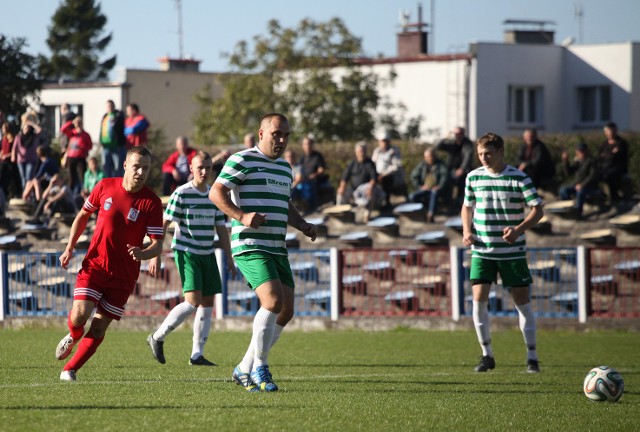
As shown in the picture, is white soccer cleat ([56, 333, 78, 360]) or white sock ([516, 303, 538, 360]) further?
white sock ([516, 303, 538, 360])

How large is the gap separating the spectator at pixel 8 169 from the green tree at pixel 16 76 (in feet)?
12.7

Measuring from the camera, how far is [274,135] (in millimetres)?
9617

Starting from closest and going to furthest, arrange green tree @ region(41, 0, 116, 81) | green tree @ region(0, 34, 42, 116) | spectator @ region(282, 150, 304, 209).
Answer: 1. spectator @ region(282, 150, 304, 209)
2. green tree @ region(0, 34, 42, 116)
3. green tree @ region(41, 0, 116, 81)

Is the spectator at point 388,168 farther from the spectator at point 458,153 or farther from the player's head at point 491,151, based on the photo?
the player's head at point 491,151

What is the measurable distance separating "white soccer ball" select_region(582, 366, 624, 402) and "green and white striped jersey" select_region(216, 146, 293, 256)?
8.94 feet

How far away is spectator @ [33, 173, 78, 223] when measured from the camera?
2542cm

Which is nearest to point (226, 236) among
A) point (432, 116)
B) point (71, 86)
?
point (432, 116)

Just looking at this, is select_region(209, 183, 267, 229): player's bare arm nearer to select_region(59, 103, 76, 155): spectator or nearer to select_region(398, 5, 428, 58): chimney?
select_region(59, 103, 76, 155): spectator

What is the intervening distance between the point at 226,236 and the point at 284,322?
282 cm

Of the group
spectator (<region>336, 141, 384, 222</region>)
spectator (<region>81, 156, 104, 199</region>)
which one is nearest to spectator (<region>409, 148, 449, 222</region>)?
spectator (<region>336, 141, 384, 222</region>)

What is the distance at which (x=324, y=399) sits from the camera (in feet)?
30.0

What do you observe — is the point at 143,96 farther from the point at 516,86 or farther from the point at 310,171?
the point at 310,171

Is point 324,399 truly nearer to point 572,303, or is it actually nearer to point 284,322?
point 284,322

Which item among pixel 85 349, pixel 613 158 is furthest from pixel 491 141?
pixel 613 158
